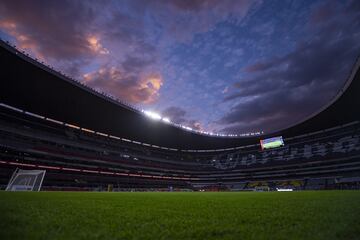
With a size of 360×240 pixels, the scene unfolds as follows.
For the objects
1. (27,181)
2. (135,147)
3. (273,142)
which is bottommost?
(27,181)

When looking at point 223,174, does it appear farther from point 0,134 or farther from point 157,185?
point 0,134

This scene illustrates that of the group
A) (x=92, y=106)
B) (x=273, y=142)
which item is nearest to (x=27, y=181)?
(x=92, y=106)

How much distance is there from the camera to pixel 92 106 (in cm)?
4378

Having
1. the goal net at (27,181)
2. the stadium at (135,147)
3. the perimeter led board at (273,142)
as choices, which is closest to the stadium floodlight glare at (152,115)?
the stadium at (135,147)

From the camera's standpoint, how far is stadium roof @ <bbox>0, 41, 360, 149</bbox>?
104 ft

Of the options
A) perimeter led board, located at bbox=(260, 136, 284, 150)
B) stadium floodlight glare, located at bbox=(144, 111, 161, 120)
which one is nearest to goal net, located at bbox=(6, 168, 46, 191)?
stadium floodlight glare, located at bbox=(144, 111, 161, 120)

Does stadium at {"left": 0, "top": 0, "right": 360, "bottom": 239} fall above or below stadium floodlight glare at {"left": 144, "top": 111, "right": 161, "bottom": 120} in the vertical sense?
below

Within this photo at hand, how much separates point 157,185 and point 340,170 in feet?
137

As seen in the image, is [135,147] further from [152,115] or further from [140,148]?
[152,115]

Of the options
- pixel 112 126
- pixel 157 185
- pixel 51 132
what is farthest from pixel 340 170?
pixel 51 132

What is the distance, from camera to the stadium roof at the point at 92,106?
104 ft

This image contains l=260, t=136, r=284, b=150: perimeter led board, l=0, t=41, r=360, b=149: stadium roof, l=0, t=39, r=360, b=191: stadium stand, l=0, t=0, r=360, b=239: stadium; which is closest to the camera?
l=0, t=41, r=360, b=149: stadium roof

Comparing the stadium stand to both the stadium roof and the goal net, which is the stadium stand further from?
the goal net

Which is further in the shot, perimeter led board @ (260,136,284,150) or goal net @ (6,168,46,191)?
perimeter led board @ (260,136,284,150)
